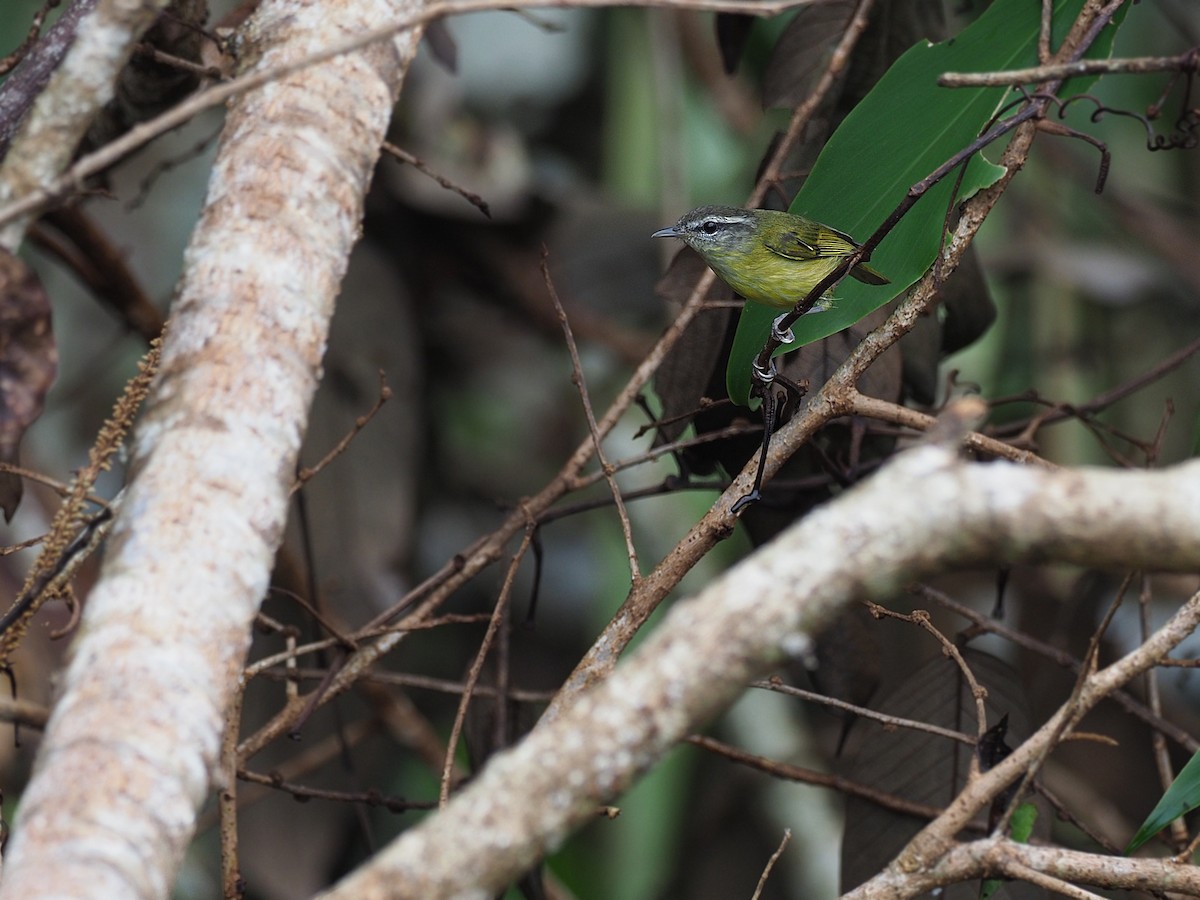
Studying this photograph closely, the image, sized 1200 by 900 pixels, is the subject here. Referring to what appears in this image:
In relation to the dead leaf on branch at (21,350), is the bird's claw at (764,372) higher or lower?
lower

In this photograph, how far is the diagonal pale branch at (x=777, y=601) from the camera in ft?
3.33

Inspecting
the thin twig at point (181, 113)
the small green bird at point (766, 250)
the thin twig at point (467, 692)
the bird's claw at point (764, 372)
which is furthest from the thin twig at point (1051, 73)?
the thin twig at point (467, 692)

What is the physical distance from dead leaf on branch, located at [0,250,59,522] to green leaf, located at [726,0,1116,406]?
1080 mm

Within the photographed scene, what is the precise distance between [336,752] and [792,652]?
245cm

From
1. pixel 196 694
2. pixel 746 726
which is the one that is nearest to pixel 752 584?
pixel 196 694

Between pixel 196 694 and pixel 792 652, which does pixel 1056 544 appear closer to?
pixel 792 652

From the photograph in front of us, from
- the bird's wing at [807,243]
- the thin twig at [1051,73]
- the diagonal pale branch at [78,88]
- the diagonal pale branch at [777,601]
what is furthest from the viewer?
the bird's wing at [807,243]

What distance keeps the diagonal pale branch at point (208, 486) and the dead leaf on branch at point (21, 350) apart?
0.13 meters

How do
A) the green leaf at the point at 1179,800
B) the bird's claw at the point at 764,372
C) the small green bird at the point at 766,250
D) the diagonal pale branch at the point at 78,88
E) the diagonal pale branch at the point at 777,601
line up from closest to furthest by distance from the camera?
the diagonal pale branch at the point at 777,601, the diagonal pale branch at the point at 78,88, the green leaf at the point at 1179,800, the bird's claw at the point at 764,372, the small green bird at the point at 766,250

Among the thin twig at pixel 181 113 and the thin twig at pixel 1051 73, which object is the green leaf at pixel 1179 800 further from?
the thin twig at pixel 181 113

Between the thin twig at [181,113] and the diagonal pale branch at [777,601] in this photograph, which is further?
the thin twig at [181,113]

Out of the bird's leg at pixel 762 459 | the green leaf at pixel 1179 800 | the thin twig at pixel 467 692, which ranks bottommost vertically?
the green leaf at pixel 1179 800

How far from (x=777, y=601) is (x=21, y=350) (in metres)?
0.88

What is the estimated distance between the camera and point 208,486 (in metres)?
1.22
